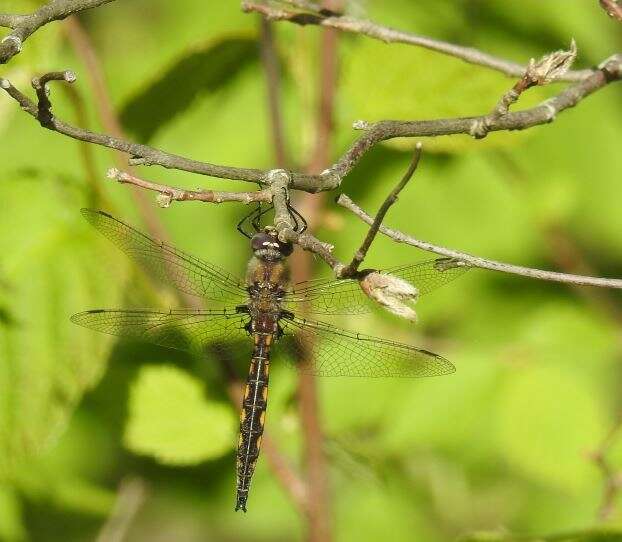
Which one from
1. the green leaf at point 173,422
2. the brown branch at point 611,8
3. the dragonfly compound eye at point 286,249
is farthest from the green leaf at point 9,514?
the brown branch at point 611,8

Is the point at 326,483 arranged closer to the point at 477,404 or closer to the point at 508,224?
the point at 477,404

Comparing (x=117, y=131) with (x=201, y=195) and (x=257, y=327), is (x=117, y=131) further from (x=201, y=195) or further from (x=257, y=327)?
(x=201, y=195)

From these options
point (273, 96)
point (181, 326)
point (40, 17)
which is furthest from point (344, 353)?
point (40, 17)

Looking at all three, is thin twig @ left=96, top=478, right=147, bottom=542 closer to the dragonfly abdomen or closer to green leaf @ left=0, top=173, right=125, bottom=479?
the dragonfly abdomen

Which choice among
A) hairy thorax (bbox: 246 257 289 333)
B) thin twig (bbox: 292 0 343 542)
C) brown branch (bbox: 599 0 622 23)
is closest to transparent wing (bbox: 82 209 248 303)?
hairy thorax (bbox: 246 257 289 333)

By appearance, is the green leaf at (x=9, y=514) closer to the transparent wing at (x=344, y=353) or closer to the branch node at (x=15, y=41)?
the transparent wing at (x=344, y=353)

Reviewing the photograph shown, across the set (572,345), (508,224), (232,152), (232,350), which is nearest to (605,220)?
(508,224)
